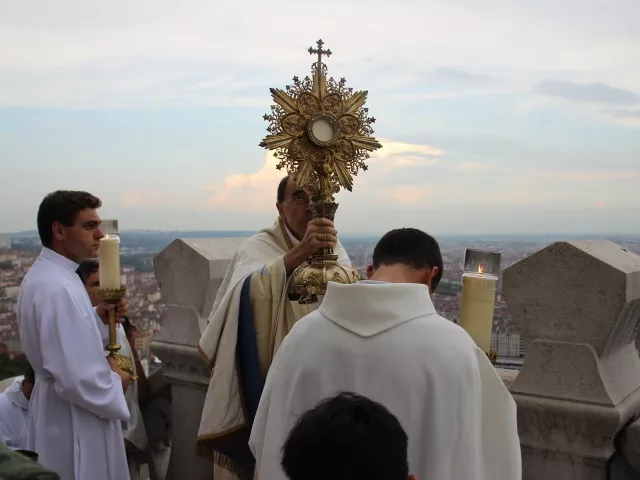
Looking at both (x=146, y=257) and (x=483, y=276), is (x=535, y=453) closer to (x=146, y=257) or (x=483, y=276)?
(x=483, y=276)

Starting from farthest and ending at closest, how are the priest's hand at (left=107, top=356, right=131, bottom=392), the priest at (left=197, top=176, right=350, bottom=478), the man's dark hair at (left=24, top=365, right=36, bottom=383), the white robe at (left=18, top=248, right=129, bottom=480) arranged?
the man's dark hair at (left=24, top=365, right=36, bottom=383), the priest's hand at (left=107, top=356, right=131, bottom=392), the priest at (left=197, top=176, right=350, bottom=478), the white robe at (left=18, top=248, right=129, bottom=480)

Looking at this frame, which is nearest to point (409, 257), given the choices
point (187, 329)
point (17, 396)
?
point (187, 329)

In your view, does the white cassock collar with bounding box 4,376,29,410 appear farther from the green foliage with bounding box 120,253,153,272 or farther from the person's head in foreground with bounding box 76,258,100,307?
the green foliage with bounding box 120,253,153,272

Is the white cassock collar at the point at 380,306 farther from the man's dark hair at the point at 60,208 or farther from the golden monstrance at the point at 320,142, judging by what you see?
the man's dark hair at the point at 60,208

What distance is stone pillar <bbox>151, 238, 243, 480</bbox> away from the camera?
15.1 ft

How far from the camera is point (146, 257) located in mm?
5156

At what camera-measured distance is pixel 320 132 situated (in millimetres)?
3051

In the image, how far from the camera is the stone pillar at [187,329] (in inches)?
181

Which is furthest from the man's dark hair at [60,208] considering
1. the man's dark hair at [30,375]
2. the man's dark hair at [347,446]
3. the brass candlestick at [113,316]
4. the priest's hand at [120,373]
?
the man's dark hair at [347,446]

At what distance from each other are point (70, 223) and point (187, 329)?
1.33 metres

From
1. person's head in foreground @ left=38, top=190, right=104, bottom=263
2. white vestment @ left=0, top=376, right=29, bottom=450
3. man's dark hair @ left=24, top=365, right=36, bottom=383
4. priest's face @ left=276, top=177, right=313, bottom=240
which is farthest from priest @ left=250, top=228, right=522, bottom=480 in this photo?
white vestment @ left=0, top=376, right=29, bottom=450

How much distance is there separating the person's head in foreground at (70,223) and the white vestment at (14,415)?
1112 mm

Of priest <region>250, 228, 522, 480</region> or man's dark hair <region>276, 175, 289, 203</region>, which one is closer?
priest <region>250, 228, 522, 480</region>

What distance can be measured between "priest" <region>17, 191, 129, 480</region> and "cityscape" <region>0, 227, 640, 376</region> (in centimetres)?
44
